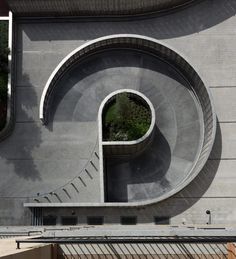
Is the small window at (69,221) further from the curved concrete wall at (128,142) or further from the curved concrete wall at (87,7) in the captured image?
the curved concrete wall at (87,7)

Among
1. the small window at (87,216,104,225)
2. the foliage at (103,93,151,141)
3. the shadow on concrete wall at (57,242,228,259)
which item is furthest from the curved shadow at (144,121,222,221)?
the shadow on concrete wall at (57,242,228,259)

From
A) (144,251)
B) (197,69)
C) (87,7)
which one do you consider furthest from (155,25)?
(144,251)

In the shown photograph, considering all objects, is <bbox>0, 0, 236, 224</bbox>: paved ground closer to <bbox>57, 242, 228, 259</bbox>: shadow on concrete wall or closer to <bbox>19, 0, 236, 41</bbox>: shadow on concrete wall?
<bbox>19, 0, 236, 41</bbox>: shadow on concrete wall

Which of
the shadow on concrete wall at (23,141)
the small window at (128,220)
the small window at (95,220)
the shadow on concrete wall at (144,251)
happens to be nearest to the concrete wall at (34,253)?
the shadow on concrete wall at (144,251)

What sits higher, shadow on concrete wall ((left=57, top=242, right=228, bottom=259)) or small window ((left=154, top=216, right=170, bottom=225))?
small window ((left=154, top=216, right=170, bottom=225))

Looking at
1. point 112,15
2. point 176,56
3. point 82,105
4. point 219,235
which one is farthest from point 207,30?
point 219,235

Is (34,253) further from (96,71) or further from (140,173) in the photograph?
(96,71)
